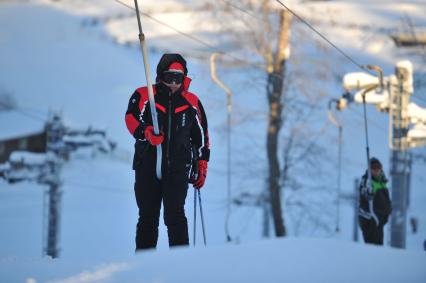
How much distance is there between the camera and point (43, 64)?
6588cm

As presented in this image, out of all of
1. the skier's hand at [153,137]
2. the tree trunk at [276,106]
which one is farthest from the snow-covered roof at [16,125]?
the skier's hand at [153,137]

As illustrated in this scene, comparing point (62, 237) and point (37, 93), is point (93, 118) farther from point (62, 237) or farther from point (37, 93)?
point (62, 237)

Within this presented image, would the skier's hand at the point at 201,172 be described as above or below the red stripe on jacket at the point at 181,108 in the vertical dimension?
below

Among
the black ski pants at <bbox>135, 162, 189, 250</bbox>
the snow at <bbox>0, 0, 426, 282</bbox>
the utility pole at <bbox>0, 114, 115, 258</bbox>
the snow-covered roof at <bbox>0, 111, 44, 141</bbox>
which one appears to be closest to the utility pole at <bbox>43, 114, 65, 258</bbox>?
the utility pole at <bbox>0, 114, 115, 258</bbox>

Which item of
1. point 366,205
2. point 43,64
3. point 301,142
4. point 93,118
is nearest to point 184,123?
point 366,205

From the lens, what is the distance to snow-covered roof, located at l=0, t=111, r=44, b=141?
4762 cm

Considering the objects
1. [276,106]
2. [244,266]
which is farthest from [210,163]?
[244,266]

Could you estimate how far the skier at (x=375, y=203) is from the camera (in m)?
9.19

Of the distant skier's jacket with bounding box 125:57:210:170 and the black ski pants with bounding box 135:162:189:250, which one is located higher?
the distant skier's jacket with bounding box 125:57:210:170

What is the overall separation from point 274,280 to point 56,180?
57.9 ft

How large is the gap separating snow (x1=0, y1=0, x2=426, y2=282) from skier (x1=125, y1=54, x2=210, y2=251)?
12.2 inches

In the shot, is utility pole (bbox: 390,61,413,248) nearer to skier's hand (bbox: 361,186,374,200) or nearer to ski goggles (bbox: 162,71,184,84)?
skier's hand (bbox: 361,186,374,200)

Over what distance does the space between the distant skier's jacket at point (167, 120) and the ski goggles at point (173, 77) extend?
0.13ft

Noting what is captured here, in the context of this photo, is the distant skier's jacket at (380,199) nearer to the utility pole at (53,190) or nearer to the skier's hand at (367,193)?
the skier's hand at (367,193)
